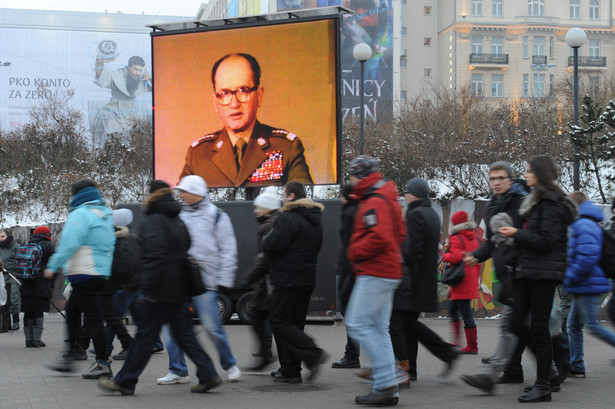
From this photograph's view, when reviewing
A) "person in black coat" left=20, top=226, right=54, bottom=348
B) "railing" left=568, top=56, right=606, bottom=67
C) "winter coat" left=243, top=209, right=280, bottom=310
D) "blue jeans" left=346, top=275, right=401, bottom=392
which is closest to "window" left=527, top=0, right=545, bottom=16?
"railing" left=568, top=56, right=606, bottom=67

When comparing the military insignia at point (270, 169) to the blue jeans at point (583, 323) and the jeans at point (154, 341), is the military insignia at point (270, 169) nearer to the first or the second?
the blue jeans at point (583, 323)

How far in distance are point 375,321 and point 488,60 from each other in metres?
78.6

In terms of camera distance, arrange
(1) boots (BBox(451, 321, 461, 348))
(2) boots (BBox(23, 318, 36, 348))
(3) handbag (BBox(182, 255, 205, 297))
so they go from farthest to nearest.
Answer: (2) boots (BBox(23, 318, 36, 348)), (1) boots (BBox(451, 321, 461, 348)), (3) handbag (BBox(182, 255, 205, 297))

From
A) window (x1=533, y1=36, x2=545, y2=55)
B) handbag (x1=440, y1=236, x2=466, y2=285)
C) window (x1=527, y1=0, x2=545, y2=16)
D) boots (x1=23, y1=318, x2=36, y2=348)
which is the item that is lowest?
boots (x1=23, y1=318, x2=36, y2=348)

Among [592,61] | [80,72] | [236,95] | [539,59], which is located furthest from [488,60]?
[236,95]

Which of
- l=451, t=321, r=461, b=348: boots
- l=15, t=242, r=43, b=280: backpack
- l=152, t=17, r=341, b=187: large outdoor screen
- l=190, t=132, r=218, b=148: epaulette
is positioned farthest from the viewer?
l=190, t=132, r=218, b=148: epaulette

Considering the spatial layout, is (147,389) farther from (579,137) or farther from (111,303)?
(579,137)

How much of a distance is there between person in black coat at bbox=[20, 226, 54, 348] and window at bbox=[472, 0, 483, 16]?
75.6 metres

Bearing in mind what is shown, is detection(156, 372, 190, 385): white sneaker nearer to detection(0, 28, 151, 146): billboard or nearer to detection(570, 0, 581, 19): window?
detection(0, 28, 151, 146): billboard

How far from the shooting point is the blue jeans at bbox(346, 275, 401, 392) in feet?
22.6

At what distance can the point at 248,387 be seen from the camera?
8297mm

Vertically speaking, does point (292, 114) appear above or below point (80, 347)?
above

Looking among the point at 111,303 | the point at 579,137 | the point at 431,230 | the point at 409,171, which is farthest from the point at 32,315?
the point at 409,171

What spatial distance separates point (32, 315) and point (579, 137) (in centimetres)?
1227
